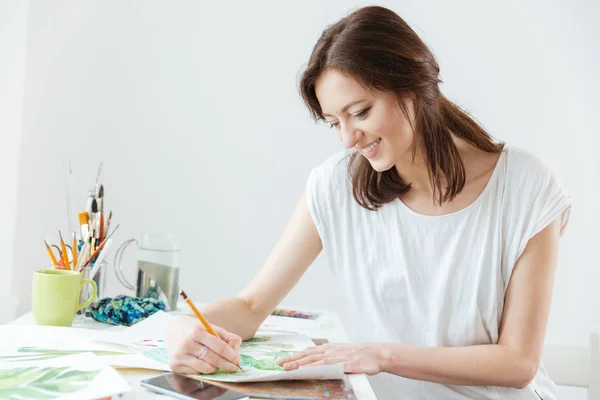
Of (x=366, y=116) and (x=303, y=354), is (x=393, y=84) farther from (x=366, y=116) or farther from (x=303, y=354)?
(x=303, y=354)

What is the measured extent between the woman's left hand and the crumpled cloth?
0.40 m

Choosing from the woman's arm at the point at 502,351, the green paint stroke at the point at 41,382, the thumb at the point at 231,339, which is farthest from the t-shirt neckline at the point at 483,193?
the green paint stroke at the point at 41,382

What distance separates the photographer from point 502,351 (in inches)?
42.0

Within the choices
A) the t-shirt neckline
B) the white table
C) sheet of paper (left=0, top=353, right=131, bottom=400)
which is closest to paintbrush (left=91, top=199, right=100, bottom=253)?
the white table

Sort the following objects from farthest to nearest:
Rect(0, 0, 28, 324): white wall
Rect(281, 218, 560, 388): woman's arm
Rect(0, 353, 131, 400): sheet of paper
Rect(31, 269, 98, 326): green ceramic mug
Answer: Rect(0, 0, 28, 324): white wall < Rect(31, 269, 98, 326): green ceramic mug < Rect(281, 218, 560, 388): woman's arm < Rect(0, 353, 131, 400): sheet of paper

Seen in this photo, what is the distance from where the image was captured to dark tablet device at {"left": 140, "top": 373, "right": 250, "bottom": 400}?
0.74 meters

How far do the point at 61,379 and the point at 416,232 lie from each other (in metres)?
0.73

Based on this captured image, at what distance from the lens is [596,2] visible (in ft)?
6.51

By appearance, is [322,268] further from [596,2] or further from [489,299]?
[596,2]

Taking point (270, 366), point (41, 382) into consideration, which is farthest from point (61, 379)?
point (270, 366)

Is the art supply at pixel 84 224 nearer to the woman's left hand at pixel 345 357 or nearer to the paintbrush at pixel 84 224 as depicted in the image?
the paintbrush at pixel 84 224

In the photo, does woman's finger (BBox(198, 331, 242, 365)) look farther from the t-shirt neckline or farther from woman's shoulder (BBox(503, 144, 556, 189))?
woman's shoulder (BBox(503, 144, 556, 189))

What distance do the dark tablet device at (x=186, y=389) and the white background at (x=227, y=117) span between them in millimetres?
1314

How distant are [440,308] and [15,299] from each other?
1463mm
